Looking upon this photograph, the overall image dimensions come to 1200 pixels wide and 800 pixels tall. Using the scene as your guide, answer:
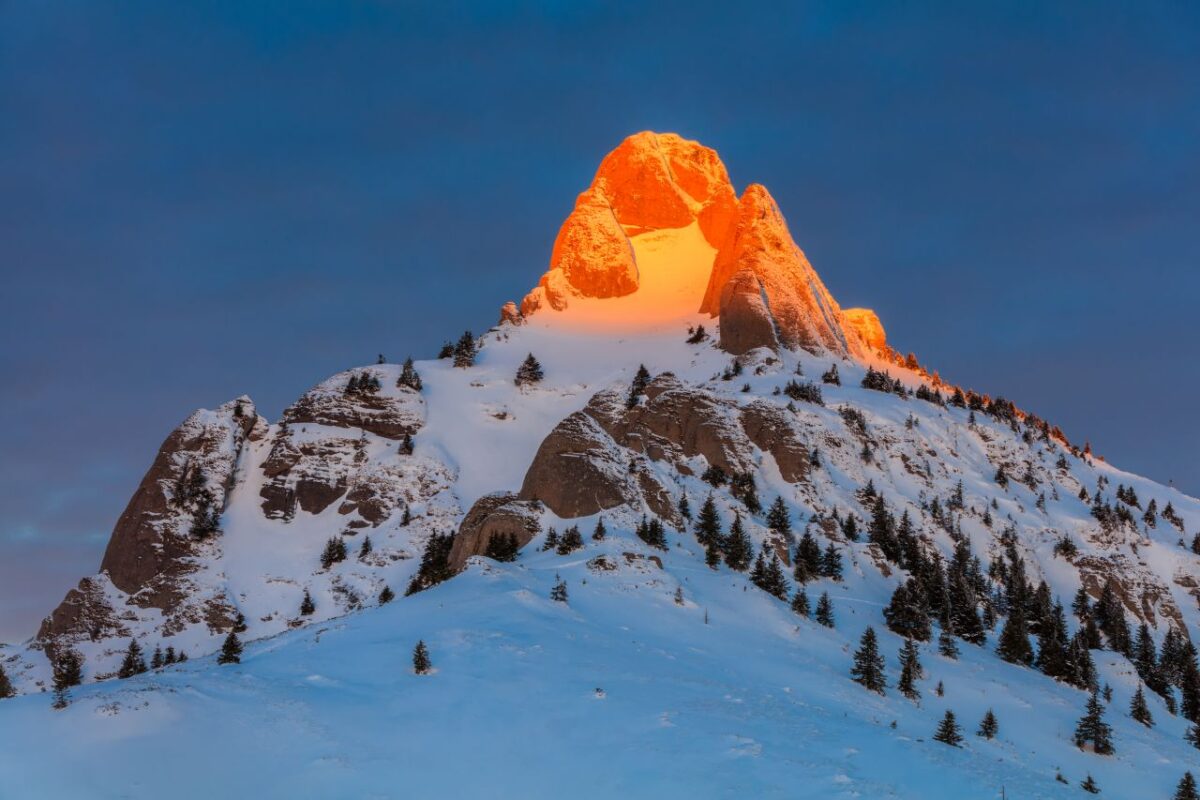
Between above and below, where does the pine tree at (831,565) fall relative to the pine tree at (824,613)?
above

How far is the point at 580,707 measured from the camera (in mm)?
34219

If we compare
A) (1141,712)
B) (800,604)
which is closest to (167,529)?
(800,604)

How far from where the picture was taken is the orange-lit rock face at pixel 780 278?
153250 mm

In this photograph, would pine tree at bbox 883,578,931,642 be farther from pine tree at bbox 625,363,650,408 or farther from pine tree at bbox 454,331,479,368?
pine tree at bbox 454,331,479,368

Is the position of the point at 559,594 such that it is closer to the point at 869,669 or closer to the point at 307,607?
the point at 869,669

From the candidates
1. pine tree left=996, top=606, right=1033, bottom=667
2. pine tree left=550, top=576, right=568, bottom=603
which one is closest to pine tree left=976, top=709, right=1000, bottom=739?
pine tree left=550, top=576, right=568, bottom=603

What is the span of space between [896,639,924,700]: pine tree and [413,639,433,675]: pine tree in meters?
27.3

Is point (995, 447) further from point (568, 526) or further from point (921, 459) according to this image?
point (568, 526)

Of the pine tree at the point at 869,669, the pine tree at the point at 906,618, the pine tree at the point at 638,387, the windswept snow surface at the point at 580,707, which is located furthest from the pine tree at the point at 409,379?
the pine tree at the point at 869,669

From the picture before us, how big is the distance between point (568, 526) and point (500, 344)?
9148 cm

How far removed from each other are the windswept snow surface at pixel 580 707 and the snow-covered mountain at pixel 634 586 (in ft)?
0.58

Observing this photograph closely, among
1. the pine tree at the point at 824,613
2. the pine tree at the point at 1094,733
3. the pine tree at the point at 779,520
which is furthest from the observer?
the pine tree at the point at 779,520

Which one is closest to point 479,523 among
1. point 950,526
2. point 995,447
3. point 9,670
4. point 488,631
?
point 488,631

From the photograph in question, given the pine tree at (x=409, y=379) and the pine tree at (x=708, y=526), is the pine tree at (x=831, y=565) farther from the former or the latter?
the pine tree at (x=409, y=379)
